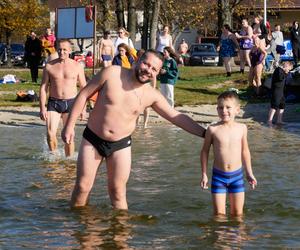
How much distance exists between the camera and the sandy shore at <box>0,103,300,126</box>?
774 inches

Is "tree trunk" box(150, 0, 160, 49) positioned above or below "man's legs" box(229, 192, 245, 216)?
above

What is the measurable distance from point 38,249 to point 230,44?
19.1m

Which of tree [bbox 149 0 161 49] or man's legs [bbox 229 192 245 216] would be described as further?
tree [bbox 149 0 161 49]

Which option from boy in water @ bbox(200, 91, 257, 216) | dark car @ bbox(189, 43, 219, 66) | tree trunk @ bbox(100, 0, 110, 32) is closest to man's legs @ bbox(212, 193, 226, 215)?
boy in water @ bbox(200, 91, 257, 216)

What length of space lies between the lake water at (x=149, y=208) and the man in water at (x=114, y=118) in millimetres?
557

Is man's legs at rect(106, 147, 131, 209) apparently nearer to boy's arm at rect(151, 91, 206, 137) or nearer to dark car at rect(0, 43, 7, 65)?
boy's arm at rect(151, 91, 206, 137)

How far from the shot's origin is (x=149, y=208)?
9289 millimetres

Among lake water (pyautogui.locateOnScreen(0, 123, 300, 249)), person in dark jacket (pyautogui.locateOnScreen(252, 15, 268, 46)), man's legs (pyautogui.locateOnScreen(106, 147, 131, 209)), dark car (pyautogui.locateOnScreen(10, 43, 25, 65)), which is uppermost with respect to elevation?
person in dark jacket (pyautogui.locateOnScreen(252, 15, 268, 46))

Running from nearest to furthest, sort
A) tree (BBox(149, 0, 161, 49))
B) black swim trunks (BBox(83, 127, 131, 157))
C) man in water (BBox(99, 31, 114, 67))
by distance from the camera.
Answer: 1. black swim trunks (BBox(83, 127, 131, 157))
2. man in water (BBox(99, 31, 114, 67))
3. tree (BBox(149, 0, 161, 49))

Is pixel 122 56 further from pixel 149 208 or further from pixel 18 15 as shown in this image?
pixel 18 15

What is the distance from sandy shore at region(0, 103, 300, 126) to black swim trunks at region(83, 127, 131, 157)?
1096 cm

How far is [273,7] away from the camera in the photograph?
55.1 m

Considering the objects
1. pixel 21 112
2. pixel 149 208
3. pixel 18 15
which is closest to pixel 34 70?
pixel 21 112

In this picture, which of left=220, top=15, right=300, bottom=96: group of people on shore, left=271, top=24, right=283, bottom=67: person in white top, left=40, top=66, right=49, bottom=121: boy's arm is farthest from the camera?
Answer: left=271, top=24, right=283, bottom=67: person in white top
